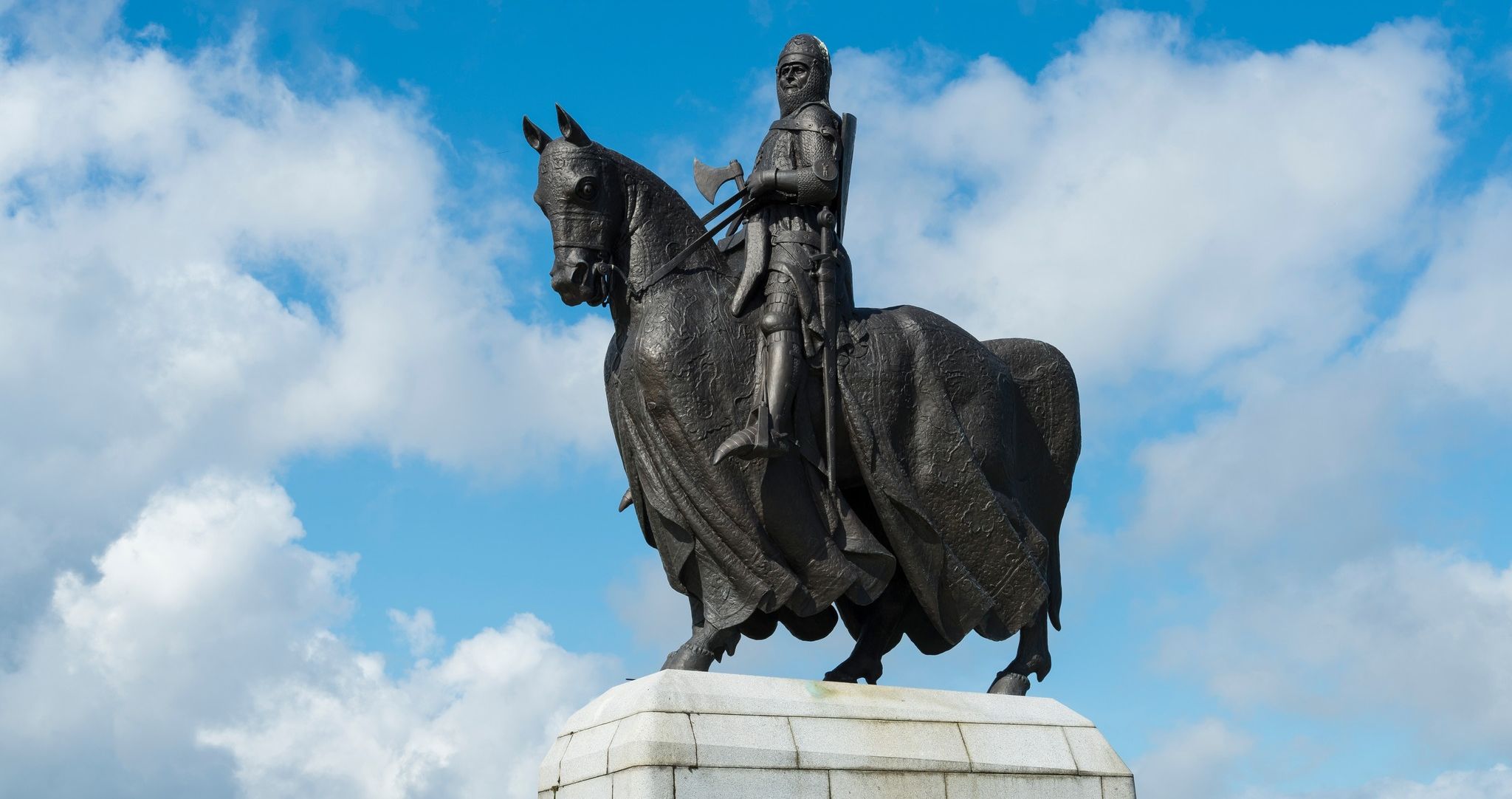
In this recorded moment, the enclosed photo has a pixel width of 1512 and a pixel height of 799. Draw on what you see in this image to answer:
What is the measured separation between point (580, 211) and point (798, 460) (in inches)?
82.6

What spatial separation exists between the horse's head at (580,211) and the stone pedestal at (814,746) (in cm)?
252

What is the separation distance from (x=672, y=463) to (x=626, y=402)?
1.64ft

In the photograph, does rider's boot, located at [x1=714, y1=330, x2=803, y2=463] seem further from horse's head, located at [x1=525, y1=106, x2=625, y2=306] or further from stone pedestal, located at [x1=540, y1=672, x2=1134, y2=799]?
stone pedestal, located at [x1=540, y1=672, x2=1134, y2=799]

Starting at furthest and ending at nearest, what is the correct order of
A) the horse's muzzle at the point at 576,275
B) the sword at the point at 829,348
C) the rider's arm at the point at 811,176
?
the rider's arm at the point at 811,176, the sword at the point at 829,348, the horse's muzzle at the point at 576,275

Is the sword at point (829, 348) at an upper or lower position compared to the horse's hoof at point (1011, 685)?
upper

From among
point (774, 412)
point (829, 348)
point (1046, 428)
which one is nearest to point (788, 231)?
point (829, 348)

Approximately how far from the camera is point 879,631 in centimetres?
1079

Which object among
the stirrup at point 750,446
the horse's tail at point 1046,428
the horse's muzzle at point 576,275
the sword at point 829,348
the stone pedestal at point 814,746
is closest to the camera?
the stone pedestal at point 814,746

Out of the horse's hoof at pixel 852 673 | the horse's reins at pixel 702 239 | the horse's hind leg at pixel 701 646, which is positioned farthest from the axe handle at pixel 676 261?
the horse's hoof at pixel 852 673

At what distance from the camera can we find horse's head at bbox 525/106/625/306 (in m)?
9.73

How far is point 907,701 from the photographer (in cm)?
942

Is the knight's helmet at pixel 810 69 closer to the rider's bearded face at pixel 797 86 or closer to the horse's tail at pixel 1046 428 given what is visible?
the rider's bearded face at pixel 797 86

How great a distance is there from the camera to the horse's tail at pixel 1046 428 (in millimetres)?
11117

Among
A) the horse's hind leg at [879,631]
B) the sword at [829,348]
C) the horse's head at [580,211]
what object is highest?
the horse's head at [580,211]
